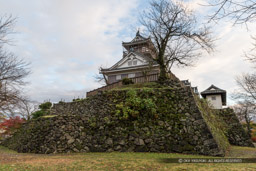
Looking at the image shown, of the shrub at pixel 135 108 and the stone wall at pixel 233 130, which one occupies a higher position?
the shrub at pixel 135 108

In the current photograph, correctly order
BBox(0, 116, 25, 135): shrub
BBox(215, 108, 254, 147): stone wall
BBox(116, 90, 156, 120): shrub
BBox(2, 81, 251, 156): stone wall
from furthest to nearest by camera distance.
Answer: BBox(0, 116, 25, 135): shrub → BBox(215, 108, 254, 147): stone wall → BBox(116, 90, 156, 120): shrub → BBox(2, 81, 251, 156): stone wall

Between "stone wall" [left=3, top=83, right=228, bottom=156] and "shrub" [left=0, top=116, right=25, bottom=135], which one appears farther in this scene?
"shrub" [left=0, top=116, right=25, bottom=135]

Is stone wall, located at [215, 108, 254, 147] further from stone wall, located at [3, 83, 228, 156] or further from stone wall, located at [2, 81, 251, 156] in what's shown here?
stone wall, located at [3, 83, 228, 156]

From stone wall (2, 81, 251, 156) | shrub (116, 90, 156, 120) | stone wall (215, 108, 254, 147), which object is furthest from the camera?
stone wall (215, 108, 254, 147)

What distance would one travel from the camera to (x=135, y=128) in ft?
34.9

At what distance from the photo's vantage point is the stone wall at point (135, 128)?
9789 mm

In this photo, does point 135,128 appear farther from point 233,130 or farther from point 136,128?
point 233,130

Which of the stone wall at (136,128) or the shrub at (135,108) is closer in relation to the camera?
the stone wall at (136,128)

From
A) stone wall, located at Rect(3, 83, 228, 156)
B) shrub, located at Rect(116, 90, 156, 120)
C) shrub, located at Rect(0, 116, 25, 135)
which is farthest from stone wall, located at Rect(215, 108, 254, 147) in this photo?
shrub, located at Rect(0, 116, 25, 135)

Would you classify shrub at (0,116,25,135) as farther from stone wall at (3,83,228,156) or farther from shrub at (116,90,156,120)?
shrub at (116,90,156,120)

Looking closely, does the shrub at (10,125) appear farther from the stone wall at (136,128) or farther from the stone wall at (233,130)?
the stone wall at (233,130)

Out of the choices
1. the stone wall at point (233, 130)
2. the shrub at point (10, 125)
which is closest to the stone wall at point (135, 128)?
the shrub at point (10, 125)

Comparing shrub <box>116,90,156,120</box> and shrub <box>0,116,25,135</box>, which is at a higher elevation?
shrub <box>116,90,156,120</box>

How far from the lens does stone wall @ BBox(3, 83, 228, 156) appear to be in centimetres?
979
